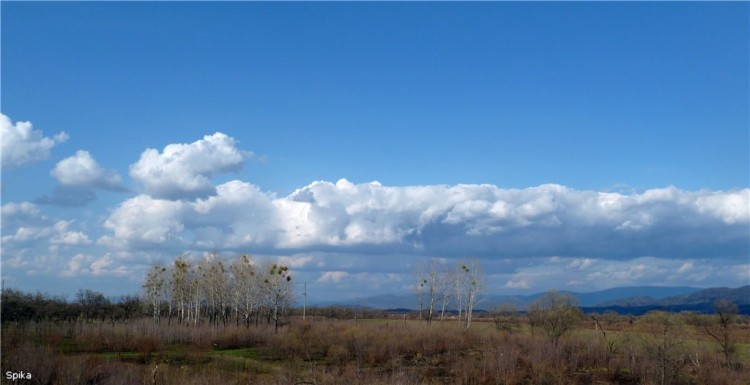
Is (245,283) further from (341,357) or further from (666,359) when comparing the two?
(666,359)

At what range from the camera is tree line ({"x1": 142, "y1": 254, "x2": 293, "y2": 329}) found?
161 feet

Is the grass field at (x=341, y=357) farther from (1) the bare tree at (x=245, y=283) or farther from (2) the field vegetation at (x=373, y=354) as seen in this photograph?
(1) the bare tree at (x=245, y=283)

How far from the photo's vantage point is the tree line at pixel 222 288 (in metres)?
49.2

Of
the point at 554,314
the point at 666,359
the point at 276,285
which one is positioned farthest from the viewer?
the point at 276,285

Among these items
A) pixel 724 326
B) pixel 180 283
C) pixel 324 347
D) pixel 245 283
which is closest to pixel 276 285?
pixel 245 283

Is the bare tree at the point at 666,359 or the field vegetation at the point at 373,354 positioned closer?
the field vegetation at the point at 373,354

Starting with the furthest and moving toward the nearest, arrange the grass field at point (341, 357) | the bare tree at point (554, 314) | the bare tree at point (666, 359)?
the bare tree at point (554, 314) < the bare tree at point (666, 359) < the grass field at point (341, 357)

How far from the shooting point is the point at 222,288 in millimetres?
51938

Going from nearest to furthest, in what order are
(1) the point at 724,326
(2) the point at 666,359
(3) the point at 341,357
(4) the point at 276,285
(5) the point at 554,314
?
(2) the point at 666,359 → (1) the point at 724,326 → (3) the point at 341,357 → (5) the point at 554,314 → (4) the point at 276,285

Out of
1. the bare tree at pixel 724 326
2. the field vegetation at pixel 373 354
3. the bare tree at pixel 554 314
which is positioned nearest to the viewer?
the field vegetation at pixel 373 354

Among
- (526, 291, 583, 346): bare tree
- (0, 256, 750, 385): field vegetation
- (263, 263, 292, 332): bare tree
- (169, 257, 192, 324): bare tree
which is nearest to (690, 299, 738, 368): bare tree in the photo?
(0, 256, 750, 385): field vegetation

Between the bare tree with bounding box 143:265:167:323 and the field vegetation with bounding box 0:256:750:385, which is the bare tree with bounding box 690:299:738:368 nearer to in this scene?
the field vegetation with bounding box 0:256:750:385

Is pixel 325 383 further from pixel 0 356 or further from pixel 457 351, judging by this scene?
pixel 457 351

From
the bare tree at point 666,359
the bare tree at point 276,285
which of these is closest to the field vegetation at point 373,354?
the bare tree at point 666,359
